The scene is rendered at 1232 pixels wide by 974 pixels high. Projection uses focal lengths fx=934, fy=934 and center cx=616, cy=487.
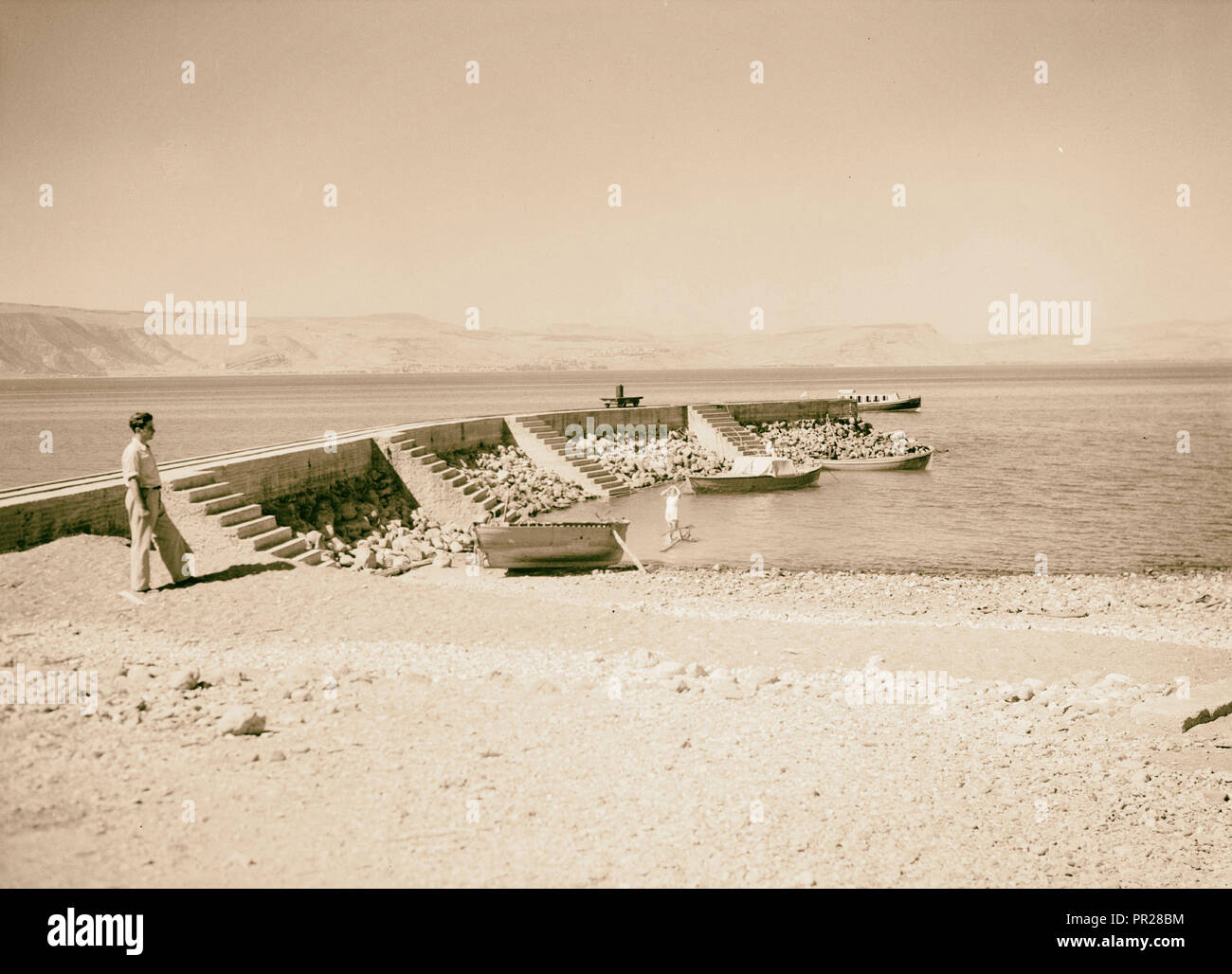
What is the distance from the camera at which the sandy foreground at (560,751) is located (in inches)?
208

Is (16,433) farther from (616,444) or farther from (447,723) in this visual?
(447,723)

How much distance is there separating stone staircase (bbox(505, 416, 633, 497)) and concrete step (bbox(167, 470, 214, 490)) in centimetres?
1799

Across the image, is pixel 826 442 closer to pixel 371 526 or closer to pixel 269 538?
pixel 371 526

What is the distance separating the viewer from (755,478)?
35156 millimetres

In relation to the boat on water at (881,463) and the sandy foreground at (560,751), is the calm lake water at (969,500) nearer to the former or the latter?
the boat on water at (881,463)

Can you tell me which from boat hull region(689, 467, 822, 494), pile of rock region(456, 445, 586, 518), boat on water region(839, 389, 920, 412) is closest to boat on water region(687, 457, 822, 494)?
boat hull region(689, 467, 822, 494)

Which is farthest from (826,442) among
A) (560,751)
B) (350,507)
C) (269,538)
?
(560,751)

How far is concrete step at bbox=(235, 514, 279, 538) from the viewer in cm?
1539

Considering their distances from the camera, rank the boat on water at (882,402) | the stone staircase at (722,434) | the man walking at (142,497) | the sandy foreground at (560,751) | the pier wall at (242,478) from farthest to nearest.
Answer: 1. the boat on water at (882,402)
2. the stone staircase at (722,434)
3. the pier wall at (242,478)
4. the man walking at (142,497)
5. the sandy foreground at (560,751)

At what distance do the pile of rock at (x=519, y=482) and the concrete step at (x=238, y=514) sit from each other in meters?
11.4

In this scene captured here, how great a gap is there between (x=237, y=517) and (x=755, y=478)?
73.7 feet

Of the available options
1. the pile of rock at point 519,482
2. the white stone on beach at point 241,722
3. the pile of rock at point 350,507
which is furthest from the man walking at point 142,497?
the pile of rock at point 519,482

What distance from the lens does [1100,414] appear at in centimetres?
8950
